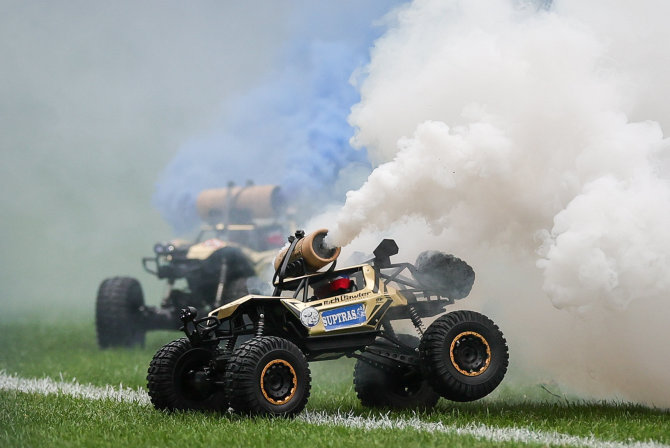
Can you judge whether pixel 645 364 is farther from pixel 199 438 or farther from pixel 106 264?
pixel 106 264

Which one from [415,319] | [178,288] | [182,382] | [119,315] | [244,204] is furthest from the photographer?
[244,204]

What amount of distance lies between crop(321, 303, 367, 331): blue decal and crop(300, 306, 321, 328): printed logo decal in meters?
0.09

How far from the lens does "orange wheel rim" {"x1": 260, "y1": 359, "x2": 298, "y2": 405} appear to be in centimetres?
909

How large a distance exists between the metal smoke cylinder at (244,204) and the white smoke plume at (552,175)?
9.11 m

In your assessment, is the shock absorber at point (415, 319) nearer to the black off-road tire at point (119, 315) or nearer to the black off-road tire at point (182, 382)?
the black off-road tire at point (182, 382)

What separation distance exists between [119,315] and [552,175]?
11.3 metres

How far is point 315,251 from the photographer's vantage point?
10.4 meters

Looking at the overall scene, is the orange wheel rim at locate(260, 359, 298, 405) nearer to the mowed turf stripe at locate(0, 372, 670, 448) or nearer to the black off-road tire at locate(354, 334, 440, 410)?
the mowed turf stripe at locate(0, 372, 670, 448)

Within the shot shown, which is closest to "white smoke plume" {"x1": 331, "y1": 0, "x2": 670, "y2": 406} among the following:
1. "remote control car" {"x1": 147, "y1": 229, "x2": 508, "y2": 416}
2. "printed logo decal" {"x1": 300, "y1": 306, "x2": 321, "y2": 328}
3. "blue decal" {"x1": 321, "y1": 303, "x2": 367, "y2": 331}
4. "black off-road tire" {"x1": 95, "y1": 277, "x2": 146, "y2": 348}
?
"remote control car" {"x1": 147, "y1": 229, "x2": 508, "y2": 416}

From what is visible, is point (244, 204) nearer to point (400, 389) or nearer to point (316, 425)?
point (400, 389)

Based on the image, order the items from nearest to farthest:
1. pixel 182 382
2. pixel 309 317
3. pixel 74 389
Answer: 1. pixel 309 317
2. pixel 182 382
3. pixel 74 389

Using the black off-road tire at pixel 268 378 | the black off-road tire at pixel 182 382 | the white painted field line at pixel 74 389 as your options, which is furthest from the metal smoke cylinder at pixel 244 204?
the black off-road tire at pixel 268 378

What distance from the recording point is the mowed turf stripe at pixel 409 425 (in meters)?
7.91

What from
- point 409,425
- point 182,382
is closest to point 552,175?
point 409,425
